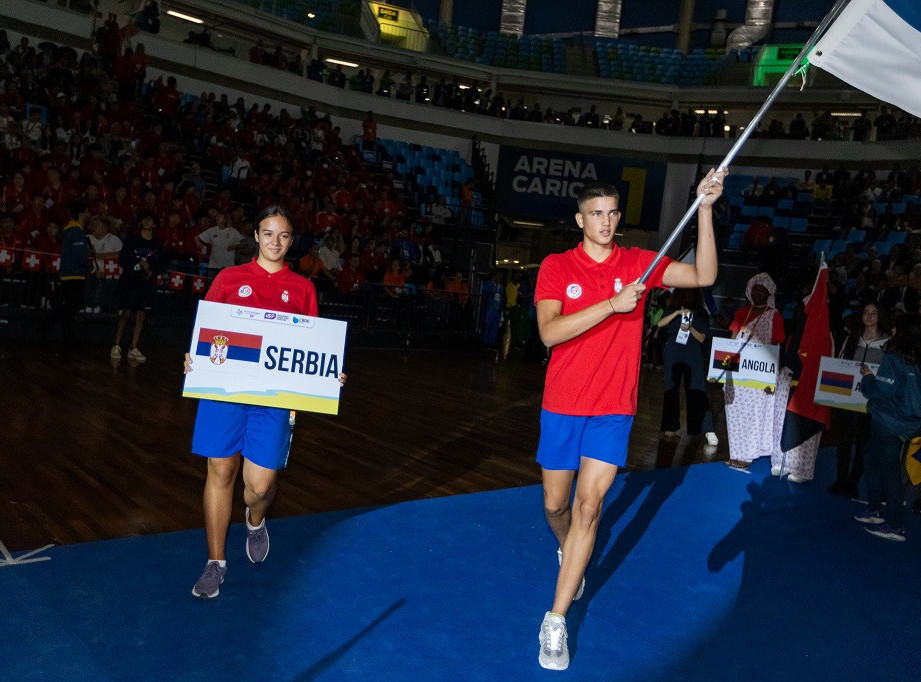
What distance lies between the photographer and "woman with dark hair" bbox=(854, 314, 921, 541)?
217 inches

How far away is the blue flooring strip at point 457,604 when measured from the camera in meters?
3.17

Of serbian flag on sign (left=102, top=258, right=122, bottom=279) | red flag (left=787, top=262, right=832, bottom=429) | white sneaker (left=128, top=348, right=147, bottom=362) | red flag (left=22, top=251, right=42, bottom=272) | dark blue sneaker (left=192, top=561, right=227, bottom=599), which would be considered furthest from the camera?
serbian flag on sign (left=102, top=258, right=122, bottom=279)

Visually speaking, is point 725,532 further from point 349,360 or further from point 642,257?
point 349,360

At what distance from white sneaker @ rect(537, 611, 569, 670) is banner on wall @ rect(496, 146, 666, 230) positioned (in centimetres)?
2109

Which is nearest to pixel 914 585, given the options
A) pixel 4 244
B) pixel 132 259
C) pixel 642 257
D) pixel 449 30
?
pixel 642 257

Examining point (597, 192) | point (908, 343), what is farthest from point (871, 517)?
point (597, 192)

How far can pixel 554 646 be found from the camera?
3283mm

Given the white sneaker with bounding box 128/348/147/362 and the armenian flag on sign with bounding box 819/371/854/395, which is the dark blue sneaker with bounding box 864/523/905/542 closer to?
the armenian flag on sign with bounding box 819/371/854/395

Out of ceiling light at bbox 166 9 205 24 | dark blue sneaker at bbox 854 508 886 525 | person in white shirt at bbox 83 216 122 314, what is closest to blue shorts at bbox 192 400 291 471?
dark blue sneaker at bbox 854 508 886 525

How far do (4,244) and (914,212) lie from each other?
1763cm

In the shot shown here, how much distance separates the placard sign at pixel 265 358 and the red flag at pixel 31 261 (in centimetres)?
785

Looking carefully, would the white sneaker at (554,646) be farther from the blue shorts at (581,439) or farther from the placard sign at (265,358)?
the placard sign at (265,358)

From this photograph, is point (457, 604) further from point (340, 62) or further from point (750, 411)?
point (340, 62)

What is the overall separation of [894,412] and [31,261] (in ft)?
31.6
